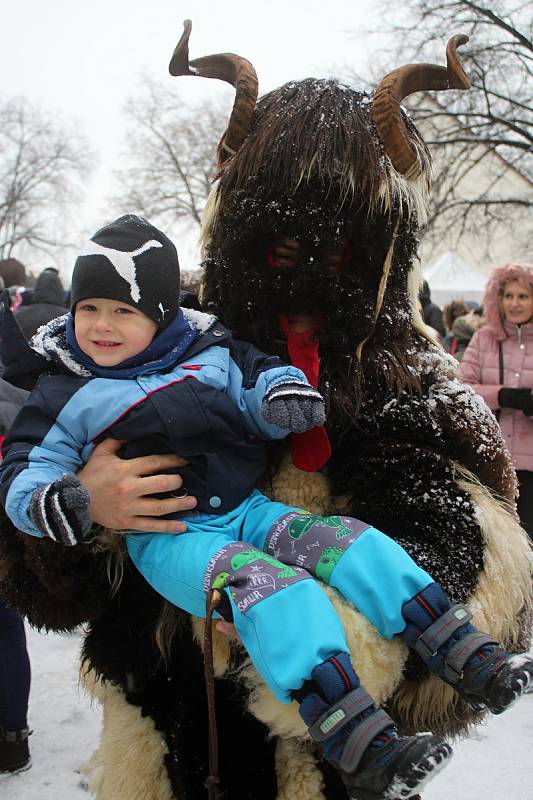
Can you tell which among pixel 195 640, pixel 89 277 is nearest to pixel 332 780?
pixel 195 640

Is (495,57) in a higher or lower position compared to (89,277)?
higher

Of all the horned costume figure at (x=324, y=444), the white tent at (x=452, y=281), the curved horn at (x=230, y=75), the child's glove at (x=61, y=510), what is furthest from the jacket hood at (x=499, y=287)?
the white tent at (x=452, y=281)

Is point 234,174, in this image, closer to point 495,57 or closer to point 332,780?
point 332,780

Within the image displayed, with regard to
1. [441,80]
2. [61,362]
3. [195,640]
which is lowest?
[195,640]

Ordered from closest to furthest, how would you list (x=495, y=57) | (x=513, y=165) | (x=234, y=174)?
(x=234, y=174) → (x=495, y=57) → (x=513, y=165)

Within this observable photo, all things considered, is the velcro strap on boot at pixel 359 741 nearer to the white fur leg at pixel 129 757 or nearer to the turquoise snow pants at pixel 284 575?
the turquoise snow pants at pixel 284 575

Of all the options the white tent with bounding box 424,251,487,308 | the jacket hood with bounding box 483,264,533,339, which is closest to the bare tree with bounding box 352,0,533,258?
the white tent with bounding box 424,251,487,308

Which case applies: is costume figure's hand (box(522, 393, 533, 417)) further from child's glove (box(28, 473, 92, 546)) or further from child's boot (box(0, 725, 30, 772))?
child's glove (box(28, 473, 92, 546))

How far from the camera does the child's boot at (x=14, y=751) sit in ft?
10.1

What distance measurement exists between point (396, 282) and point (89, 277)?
2.36 feet

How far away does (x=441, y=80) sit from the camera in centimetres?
176

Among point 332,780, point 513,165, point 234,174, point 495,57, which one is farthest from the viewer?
point 513,165

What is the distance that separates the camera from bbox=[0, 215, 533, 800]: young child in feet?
4.06

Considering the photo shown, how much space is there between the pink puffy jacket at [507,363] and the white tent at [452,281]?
9140mm
